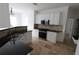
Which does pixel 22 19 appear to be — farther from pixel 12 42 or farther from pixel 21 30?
pixel 12 42

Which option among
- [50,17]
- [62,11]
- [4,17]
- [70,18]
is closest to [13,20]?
[4,17]

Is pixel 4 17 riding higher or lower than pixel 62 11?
lower

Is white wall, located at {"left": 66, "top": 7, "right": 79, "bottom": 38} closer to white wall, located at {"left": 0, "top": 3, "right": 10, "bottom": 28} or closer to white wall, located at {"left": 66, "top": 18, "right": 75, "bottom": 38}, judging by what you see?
white wall, located at {"left": 66, "top": 18, "right": 75, "bottom": 38}

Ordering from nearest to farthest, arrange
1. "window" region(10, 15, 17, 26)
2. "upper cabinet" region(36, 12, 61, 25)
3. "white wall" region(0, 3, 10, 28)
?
1. "white wall" region(0, 3, 10, 28)
2. "window" region(10, 15, 17, 26)
3. "upper cabinet" region(36, 12, 61, 25)

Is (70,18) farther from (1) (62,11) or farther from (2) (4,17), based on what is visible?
(2) (4,17)

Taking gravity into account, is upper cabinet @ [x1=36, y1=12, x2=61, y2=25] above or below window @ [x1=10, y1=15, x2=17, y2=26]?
above

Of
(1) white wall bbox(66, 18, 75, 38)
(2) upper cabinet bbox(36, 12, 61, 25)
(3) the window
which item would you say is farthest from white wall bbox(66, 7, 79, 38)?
(3) the window

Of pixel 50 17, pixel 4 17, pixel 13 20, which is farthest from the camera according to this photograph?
pixel 50 17

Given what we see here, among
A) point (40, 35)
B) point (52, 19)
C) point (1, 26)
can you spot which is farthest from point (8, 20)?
point (52, 19)

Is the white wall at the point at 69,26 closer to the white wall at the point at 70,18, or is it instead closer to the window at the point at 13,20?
the white wall at the point at 70,18

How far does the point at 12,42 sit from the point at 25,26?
0.37 metres

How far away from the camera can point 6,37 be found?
36.1 inches
